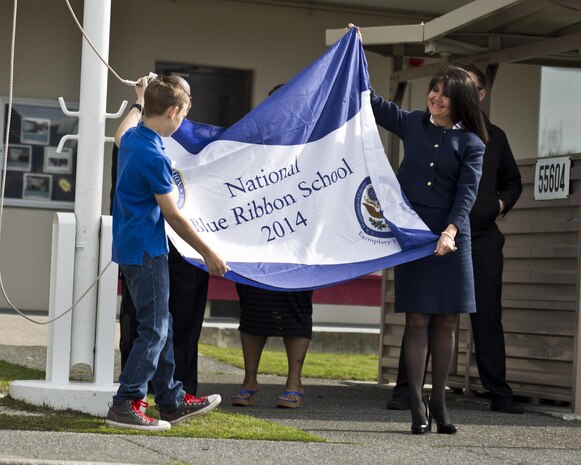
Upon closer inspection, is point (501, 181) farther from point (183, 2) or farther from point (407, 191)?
point (183, 2)

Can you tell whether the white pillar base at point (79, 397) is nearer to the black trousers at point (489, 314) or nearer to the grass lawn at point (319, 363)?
the black trousers at point (489, 314)

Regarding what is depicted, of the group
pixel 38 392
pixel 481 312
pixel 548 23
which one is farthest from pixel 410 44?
pixel 38 392

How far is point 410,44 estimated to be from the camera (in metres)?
9.88

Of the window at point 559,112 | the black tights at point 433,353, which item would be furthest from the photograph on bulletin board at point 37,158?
the black tights at point 433,353

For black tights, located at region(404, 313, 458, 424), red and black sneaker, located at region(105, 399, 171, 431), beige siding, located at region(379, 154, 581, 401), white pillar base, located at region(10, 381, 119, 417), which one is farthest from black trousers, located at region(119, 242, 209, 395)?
beige siding, located at region(379, 154, 581, 401)

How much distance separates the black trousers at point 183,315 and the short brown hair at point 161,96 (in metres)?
1.43

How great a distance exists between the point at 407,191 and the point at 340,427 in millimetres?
1403

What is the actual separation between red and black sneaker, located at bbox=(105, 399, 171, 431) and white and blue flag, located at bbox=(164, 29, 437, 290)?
1.09m

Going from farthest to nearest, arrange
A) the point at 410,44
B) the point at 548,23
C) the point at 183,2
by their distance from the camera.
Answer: the point at 183,2 → the point at 410,44 → the point at 548,23

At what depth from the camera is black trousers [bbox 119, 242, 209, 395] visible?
7.45m

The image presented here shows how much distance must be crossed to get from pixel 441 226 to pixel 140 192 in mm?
1850

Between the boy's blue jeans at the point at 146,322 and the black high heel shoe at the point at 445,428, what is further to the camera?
the black high heel shoe at the point at 445,428

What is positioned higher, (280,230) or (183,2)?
(183,2)

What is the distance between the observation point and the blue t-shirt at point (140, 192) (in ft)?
19.8
